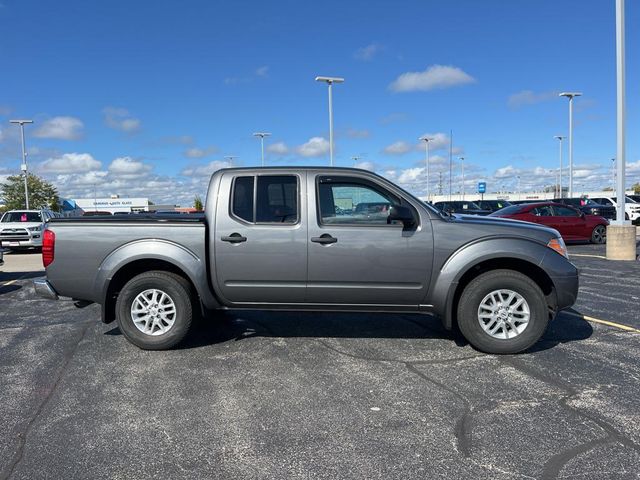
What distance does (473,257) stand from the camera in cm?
509

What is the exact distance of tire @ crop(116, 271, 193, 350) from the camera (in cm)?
536

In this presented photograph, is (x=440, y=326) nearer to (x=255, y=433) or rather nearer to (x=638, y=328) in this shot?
(x=638, y=328)

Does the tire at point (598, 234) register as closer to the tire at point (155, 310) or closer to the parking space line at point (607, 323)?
the parking space line at point (607, 323)

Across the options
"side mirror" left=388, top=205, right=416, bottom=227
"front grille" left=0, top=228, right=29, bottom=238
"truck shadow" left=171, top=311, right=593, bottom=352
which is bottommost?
A: "truck shadow" left=171, top=311, right=593, bottom=352

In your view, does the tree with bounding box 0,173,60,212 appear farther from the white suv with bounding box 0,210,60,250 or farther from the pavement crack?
the pavement crack

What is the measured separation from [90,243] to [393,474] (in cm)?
392

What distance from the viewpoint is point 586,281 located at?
9797 mm

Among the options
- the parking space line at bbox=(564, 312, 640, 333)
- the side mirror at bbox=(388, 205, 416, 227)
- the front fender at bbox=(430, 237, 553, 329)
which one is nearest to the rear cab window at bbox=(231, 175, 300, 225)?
the side mirror at bbox=(388, 205, 416, 227)

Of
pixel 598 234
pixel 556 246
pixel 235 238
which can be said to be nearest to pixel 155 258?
pixel 235 238

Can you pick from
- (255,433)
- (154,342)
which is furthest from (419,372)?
(154,342)

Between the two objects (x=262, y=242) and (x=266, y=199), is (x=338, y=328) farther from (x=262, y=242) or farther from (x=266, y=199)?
(x=266, y=199)

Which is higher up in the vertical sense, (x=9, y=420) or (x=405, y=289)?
(x=405, y=289)

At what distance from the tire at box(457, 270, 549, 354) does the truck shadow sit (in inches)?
13.5

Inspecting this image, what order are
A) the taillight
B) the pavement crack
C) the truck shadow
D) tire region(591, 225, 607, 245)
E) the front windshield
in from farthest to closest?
the front windshield, tire region(591, 225, 607, 245), the truck shadow, the taillight, the pavement crack
